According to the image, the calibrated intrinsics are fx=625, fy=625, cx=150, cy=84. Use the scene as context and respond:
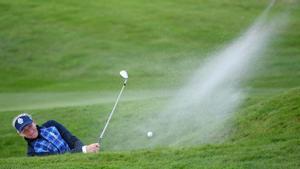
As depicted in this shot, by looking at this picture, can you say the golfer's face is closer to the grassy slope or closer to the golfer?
the golfer

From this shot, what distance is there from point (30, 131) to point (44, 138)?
334mm

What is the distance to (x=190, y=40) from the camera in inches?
1155

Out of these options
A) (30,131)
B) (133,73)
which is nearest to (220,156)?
(30,131)

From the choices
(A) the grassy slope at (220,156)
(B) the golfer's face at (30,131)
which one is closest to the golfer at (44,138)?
(B) the golfer's face at (30,131)

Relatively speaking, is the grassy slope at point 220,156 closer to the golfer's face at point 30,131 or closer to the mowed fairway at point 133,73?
the mowed fairway at point 133,73

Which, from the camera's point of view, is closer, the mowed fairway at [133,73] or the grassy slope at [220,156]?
the grassy slope at [220,156]

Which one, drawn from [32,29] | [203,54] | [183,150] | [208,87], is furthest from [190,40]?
[183,150]

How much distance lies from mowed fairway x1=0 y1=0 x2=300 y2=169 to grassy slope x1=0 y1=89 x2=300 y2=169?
0.05 feet

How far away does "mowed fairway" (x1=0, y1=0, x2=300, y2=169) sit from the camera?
849 centimetres

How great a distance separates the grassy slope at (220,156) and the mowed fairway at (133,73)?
15 mm

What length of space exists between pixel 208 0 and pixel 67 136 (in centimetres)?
2617

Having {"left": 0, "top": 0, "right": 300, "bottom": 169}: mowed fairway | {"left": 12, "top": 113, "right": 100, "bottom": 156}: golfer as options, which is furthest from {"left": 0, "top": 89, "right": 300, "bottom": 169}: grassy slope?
{"left": 12, "top": 113, "right": 100, "bottom": 156}: golfer

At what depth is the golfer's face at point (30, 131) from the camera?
1037cm

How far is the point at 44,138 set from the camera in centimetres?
1070
